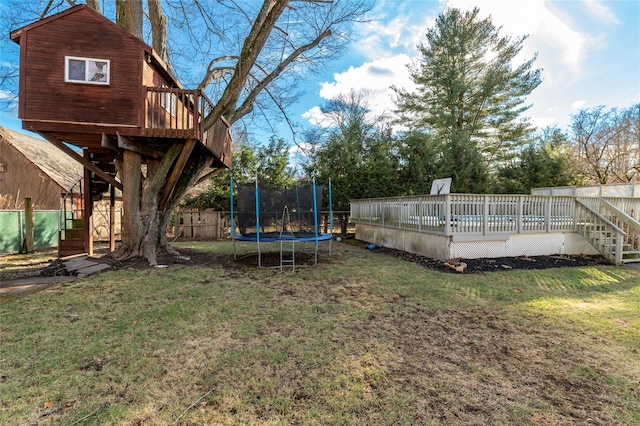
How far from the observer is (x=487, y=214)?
279 inches

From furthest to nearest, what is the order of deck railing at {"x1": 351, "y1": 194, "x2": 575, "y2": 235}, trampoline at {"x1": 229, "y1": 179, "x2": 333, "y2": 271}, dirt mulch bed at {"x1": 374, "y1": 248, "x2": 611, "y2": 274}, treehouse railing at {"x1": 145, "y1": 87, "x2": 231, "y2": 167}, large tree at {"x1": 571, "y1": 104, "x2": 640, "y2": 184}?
large tree at {"x1": 571, "y1": 104, "x2": 640, "y2": 184} < trampoline at {"x1": 229, "y1": 179, "x2": 333, "y2": 271} < deck railing at {"x1": 351, "y1": 194, "x2": 575, "y2": 235} < dirt mulch bed at {"x1": 374, "y1": 248, "x2": 611, "y2": 274} < treehouse railing at {"x1": 145, "y1": 87, "x2": 231, "y2": 167}

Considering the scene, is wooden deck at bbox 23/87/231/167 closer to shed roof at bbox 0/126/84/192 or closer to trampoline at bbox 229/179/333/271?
trampoline at bbox 229/179/333/271

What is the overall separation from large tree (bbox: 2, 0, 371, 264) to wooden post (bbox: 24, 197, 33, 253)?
11.0ft

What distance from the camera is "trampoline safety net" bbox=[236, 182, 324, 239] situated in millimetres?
7555

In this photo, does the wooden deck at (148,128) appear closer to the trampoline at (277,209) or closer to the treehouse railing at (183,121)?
the treehouse railing at (183,121)

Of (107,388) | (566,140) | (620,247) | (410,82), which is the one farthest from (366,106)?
(107,388)

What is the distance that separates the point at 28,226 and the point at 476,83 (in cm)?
2129

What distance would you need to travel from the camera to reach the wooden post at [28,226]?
841 cm

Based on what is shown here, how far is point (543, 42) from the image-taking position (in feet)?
48.5

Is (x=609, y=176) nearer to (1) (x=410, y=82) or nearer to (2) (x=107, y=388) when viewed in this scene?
(1) (x=410, y=82)

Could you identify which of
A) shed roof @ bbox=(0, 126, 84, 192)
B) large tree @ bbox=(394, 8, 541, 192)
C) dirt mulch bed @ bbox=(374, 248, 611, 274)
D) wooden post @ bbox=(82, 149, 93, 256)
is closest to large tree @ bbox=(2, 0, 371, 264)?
wooden post @ bbox=(82, 149, 93, 256)

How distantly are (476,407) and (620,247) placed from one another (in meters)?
8.23

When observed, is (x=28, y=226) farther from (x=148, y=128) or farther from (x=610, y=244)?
(x=610, y=244)

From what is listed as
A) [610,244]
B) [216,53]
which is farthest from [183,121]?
[610,244]
